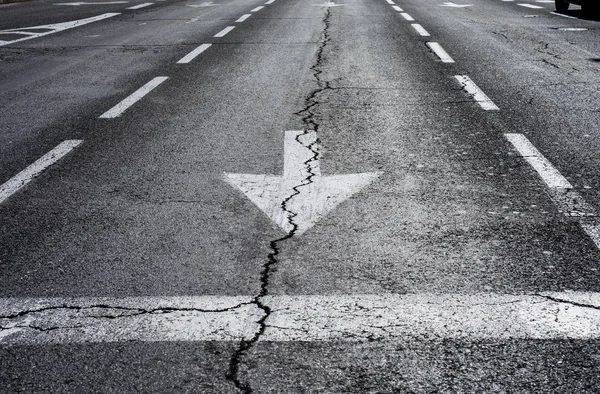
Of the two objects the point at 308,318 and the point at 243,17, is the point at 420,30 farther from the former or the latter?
the point at 308,318

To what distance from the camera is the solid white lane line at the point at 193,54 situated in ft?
39.2

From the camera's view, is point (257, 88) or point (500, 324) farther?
point (257, 88)

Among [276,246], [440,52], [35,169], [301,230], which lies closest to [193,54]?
[440,52]

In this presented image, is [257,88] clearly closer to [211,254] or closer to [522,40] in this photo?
[211,254]

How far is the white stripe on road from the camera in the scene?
3.36 m

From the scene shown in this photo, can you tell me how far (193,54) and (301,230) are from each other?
848cm

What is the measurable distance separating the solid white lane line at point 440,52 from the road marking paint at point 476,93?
1.60 metres

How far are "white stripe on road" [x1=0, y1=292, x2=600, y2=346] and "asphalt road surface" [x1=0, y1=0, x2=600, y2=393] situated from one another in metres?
0.01

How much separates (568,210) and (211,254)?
2217 millimetres

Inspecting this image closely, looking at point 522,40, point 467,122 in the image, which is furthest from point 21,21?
point 467,122

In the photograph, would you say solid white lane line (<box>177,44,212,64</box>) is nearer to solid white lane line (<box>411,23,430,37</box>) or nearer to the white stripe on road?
solid white lane line (<box>411,23,430,37</box>)

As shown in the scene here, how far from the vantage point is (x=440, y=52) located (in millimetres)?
12461

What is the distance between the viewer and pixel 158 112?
819 cm

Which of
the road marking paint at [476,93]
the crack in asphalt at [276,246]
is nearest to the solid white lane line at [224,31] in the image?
the crack in asphalt at [276,246]
